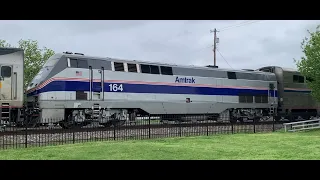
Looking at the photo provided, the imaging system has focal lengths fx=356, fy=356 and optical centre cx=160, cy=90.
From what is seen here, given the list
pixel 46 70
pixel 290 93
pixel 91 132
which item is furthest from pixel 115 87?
pixel 290 93

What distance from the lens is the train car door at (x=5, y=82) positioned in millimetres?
16312

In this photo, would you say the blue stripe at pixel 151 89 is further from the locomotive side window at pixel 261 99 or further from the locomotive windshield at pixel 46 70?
the locomotive windshield at pixel 46 70

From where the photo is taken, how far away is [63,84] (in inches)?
706

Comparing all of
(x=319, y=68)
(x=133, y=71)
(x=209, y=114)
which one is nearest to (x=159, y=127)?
(x=133, y=71)

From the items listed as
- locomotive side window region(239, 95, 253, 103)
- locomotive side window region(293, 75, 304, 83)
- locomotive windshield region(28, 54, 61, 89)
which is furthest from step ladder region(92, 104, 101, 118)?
locomotive side window region(293, 75, 304, 83)

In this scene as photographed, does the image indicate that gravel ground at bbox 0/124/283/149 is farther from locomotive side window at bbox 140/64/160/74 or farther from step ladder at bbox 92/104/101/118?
locomotive side window at bbox 140/64/160/74

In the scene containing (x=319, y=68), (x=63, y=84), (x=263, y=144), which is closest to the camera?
(x=263, y=144)

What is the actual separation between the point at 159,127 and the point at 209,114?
8.28 m

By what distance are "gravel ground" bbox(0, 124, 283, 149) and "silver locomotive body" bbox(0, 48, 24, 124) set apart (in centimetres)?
273

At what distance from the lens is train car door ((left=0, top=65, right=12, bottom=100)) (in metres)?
16.3

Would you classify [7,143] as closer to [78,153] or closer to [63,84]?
[78,153]

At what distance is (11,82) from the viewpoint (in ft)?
54.3

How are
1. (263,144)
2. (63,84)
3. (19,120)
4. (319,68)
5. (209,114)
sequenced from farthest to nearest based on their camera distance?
(209,114), (319,68), (63,84), (19,120), (263,144)
